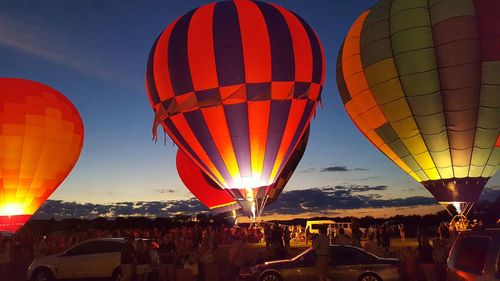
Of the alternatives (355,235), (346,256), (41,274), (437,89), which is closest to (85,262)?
(41,274)

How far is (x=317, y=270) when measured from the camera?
11.4 metres

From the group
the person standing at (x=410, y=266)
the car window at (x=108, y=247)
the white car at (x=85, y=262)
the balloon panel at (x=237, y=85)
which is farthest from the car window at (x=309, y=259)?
the balloon panel at (x=237, y=85)

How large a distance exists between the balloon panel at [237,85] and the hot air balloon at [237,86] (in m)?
0.05

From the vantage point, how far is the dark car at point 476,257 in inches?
214

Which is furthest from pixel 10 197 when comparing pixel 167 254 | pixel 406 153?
pixel 406 153

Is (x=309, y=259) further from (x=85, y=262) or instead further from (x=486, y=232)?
(x=486, y=232)

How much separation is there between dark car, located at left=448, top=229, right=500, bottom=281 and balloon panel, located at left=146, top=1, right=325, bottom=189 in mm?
17446

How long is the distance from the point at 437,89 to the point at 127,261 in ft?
49.4

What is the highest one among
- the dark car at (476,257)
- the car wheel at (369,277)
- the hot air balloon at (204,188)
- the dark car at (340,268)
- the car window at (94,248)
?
the hot air balloon at (204,188)

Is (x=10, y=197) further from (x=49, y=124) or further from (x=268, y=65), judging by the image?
(x=268, y=65)

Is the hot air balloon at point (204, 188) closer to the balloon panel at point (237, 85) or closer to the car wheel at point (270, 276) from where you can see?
the balloon panel at point (237, 85)

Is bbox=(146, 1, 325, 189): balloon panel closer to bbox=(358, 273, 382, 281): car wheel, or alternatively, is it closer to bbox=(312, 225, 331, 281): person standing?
bbox=(312, 225, 331, 281): person standing

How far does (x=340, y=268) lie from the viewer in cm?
1146

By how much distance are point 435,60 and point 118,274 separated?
15.3 metres
